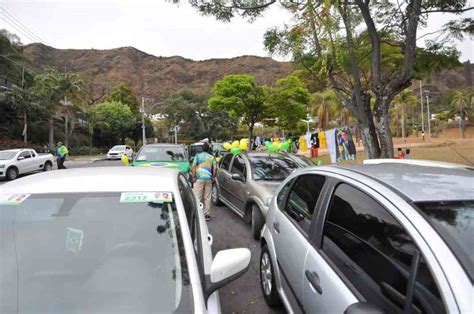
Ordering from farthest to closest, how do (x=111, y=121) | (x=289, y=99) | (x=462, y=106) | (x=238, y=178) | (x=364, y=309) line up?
(x=462, y=106), (x=111, y=121), (x=289, y=99), (x=238, y=178), (x=364, y=309)

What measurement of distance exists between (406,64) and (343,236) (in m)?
6.32

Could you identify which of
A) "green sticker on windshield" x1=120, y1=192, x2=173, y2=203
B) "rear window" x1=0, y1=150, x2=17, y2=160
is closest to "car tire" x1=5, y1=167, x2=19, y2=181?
"rear window" x1=0, y1=150, x2=17, y2=160

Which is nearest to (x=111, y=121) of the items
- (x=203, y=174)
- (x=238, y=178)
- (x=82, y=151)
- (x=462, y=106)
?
(x=82, y=151)

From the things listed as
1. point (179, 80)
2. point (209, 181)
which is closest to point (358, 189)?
point (209, 181)

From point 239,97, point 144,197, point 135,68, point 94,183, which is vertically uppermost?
point 135,68

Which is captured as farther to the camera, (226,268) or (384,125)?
(384,125)

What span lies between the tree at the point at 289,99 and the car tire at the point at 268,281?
17943 mm

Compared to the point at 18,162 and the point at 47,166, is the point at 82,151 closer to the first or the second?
the point at 47,166

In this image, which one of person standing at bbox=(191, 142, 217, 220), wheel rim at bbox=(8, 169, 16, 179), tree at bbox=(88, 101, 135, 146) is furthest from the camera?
tree at bbox=(88, 101, 135, 146)

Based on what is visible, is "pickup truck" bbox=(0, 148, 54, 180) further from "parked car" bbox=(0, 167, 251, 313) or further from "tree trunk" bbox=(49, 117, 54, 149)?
"tree trunk" bbox=(49, 117, 54, 149)

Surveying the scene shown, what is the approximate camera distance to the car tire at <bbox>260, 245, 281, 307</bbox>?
3615 millimetres

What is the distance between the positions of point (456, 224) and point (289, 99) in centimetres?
2000

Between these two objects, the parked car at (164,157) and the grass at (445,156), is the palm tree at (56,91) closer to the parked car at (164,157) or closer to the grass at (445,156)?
the grass at (445,156)

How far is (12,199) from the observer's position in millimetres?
2385
